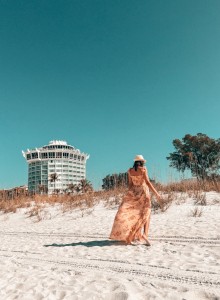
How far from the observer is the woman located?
5855 mm

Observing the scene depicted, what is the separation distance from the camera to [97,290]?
341cm

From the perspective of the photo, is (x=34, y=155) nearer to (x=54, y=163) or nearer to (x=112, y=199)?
(x=54, y=163)

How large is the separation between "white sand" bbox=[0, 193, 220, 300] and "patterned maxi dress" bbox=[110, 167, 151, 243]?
275 mm

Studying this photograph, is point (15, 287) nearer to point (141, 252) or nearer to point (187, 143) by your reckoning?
point (141, 252)

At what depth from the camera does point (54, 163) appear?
443ft

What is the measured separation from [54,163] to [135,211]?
433 ft

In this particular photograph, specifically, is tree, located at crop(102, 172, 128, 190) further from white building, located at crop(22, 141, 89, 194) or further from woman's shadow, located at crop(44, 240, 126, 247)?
white building, located at crop(22, 141, 89, 194)

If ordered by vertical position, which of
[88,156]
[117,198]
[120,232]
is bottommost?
[120,232]

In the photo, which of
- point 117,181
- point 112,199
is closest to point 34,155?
point 117,181

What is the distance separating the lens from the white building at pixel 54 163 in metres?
135

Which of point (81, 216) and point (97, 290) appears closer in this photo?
point (97, 290)

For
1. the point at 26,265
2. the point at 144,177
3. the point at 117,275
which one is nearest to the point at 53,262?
the point at 26,265

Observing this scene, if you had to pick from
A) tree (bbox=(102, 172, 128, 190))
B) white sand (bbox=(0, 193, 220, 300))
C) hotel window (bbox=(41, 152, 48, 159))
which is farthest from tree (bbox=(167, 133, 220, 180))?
hotel window (bbox=(41, 152, 48, 159))

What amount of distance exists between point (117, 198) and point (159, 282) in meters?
8.74
